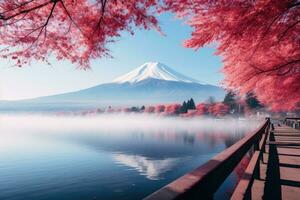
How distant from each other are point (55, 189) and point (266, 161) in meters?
16.3

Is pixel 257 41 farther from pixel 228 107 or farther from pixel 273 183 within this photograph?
pixel 228 107

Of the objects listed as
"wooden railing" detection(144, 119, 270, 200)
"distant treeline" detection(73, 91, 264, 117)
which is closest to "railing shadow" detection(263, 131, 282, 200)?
"wooden railing" detection(144, 119, 270, 200)

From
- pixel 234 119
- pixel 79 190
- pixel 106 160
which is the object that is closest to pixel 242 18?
pixel 79 190

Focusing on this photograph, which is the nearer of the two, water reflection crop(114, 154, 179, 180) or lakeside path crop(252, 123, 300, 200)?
lakeside path crop(252, 123, 300, 200)

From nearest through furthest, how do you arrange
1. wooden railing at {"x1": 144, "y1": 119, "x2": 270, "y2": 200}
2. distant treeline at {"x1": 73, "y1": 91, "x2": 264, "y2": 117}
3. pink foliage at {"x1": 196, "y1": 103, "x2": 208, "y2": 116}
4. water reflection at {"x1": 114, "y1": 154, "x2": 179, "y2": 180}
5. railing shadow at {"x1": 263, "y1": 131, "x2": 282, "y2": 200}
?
wooden railing at {"x1": 144, "y1": 119, "x2": 270, "y2": 200}
railing shadow at {"x1": 263, "y1": 131, "x2": 282, "y2": 200}
water reflection at {"x1": 114, "y1": 154, "x2": 179, "y2": 180}
distant treeline at {"x1": 73, "y1": 91, "x2": 264, "y2": 117}
pink foliage at {"x1": 196, "y1": 103, "x2": 208, "y2": 116}

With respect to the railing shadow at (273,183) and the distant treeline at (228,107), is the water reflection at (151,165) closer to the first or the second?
the railing shadow at (273,183)

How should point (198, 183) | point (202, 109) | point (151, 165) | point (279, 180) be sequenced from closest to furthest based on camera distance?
point (198, 183)
point (279, 180)
point (151, 165)
point (202, 109)

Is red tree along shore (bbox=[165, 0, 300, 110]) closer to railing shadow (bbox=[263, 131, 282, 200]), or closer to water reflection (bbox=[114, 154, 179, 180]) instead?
railing shadow (bbox=[263, 131, 282, 200])

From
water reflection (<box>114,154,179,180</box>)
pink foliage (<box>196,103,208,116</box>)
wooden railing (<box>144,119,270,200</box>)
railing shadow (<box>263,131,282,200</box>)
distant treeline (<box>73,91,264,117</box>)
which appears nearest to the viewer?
wooden railing (<box>144,119,270,200</box>)

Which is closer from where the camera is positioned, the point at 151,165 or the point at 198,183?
the point at 198,183

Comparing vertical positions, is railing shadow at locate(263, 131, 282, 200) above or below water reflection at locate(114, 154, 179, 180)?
above

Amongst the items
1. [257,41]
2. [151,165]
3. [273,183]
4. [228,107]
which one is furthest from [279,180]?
[228,107]

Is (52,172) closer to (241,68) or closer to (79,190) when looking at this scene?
(79,190)

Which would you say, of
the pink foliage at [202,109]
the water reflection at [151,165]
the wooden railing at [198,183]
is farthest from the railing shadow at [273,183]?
the pink foliage at [202,109]
